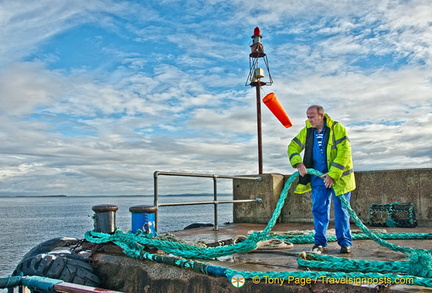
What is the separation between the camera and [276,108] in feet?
22.4

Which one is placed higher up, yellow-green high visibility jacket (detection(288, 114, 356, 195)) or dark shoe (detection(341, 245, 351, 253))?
yellow-green high visibility jacket (detection(288, 114, 356, 195))

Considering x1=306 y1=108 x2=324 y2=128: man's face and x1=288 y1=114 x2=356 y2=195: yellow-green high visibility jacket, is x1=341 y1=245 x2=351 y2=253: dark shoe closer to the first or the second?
x1=288 y1=114 x2=356 y2=195: yellow-green high visibility jacket

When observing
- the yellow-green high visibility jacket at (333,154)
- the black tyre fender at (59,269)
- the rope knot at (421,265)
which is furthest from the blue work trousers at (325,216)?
the black tyre fender at (59,269)

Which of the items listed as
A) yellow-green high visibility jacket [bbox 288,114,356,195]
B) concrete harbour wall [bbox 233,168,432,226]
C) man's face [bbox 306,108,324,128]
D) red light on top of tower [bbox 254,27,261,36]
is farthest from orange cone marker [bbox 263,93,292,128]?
red light on top of tower [bbox 254,27,261,36]

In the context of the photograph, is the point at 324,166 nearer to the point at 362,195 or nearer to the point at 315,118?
the point at 315,118

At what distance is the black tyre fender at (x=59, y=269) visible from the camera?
3736mm

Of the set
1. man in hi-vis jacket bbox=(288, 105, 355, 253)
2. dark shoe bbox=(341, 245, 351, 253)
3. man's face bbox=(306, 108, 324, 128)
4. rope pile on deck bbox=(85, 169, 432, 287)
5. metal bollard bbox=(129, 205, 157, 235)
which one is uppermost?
man's face bbox=(306, 108, 324, 128)

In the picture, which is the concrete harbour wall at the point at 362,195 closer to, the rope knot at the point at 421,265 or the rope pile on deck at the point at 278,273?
the rope pile on deck at the point at 278,273

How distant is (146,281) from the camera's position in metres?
3.72

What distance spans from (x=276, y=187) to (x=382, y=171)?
2.04 meters

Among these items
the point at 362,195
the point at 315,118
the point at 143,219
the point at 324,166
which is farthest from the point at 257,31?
the point at 143,219

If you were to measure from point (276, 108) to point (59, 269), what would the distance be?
4.37 metres

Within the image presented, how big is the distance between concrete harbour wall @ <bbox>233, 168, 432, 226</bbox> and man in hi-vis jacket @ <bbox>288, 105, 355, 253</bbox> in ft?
11.0

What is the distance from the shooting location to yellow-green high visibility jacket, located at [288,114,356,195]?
167 inches
